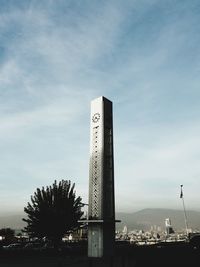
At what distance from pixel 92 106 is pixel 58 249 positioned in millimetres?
29899

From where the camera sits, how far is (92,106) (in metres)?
10.9

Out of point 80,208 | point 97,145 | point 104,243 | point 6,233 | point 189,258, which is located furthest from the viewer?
point 6,233

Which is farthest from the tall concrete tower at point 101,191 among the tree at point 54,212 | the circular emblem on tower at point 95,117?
the tree at point 54,212

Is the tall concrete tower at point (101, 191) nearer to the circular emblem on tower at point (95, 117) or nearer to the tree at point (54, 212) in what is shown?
the circular emblem on tower at point (95, 117)

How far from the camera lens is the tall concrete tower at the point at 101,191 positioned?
9.60m

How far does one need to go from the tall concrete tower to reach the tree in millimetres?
27529

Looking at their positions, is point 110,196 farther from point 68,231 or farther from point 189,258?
point 68,231

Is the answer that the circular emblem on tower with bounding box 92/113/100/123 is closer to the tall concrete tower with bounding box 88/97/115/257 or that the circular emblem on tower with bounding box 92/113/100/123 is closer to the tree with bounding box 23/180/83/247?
the tall concrete tower with bounding box 88/97/115/257

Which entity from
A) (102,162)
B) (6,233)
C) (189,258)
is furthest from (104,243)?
(6,233)

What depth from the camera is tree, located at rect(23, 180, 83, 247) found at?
3628 cm

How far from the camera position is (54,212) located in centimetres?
3653

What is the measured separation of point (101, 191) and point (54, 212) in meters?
28.5

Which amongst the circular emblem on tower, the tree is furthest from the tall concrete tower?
the tree

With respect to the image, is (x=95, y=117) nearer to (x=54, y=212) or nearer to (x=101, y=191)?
(x=101, y=191)
